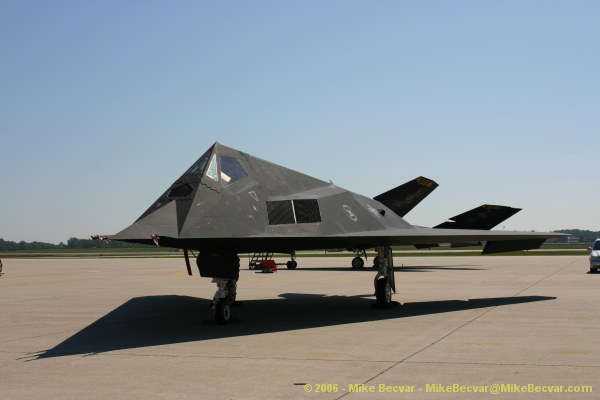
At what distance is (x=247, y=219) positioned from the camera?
439 inches

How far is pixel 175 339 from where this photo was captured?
986 centimetres

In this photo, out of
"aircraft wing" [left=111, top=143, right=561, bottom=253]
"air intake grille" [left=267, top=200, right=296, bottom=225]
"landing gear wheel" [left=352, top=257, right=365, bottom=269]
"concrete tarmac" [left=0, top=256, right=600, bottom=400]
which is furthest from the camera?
"landing gear wheel" [left=352, top=257, right=365, bottom=269]

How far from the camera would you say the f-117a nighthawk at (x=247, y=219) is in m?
10.3

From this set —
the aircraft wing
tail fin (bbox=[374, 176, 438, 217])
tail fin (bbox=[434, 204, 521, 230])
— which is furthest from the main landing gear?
tail fin (bbox=[434, 204, 521, 230])

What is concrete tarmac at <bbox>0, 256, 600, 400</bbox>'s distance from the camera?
249 inches

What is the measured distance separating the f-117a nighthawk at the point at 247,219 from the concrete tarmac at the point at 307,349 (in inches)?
52.5

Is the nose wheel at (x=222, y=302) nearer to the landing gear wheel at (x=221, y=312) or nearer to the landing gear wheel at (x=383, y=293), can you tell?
the landing gear wheel at (x=221, y=312)

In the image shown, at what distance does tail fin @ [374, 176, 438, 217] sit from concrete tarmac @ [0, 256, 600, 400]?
331 inches

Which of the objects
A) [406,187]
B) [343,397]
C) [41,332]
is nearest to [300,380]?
[343,397]

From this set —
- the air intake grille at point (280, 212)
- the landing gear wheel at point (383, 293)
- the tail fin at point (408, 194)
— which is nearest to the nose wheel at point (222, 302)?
the air intake grille at point (280, 212)

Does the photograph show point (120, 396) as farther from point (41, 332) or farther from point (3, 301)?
point (3, 301)

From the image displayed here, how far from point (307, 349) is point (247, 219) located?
10.5 ft

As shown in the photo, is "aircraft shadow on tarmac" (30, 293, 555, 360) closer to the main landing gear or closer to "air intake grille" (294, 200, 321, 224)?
the main landing gear

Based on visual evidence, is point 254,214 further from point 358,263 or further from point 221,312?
point 358,263
